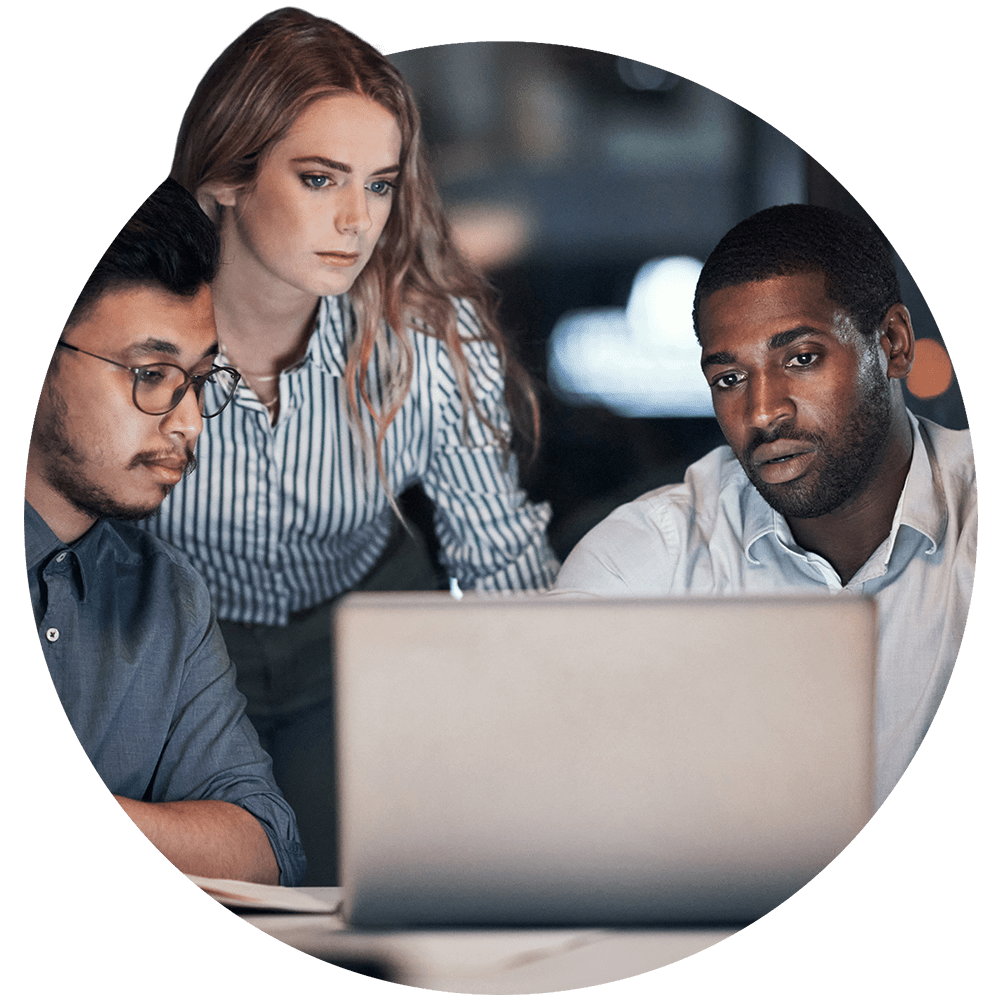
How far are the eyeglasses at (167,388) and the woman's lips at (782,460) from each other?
1.18 meters

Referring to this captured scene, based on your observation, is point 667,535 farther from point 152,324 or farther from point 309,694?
point 152,324

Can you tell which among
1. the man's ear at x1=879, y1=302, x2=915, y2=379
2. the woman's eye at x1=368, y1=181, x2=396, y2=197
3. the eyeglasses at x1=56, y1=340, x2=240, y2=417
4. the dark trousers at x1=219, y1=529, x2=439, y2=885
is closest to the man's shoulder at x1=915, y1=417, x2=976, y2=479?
the man's ear at x1=879, y1=302, x2=915, y2=379

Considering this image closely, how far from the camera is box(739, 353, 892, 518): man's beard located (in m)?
2.14

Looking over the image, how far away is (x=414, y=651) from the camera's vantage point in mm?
2096

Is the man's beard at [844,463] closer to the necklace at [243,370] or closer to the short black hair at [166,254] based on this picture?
the necklace at [243,370]

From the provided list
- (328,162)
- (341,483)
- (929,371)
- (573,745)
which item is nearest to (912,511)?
(929,371)

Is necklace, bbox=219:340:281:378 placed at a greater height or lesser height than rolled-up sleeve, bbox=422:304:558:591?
greater

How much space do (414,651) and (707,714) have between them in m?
0.65

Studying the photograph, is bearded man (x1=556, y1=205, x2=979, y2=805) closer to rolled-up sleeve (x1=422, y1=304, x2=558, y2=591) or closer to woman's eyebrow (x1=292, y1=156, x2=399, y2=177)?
rolled-up sleeve (x1=422, y1=304, x2=558, y2=591)

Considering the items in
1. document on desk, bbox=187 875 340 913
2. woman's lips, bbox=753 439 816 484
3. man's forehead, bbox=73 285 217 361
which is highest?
man's forehead, bbox=73 285 217 361

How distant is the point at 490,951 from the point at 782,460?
127cm

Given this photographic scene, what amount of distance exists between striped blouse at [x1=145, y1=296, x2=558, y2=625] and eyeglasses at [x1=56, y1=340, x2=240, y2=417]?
0.04 meters

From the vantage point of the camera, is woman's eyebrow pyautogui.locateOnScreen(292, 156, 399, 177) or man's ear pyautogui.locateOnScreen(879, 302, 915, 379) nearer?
woman's eyebrow pyautogui.locateOnScreen(292, 156, 399, 177)

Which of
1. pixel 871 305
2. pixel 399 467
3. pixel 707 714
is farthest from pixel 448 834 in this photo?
pixel 871 305
